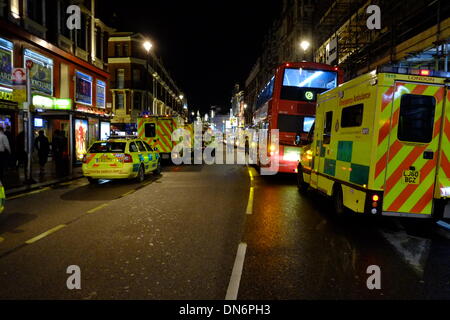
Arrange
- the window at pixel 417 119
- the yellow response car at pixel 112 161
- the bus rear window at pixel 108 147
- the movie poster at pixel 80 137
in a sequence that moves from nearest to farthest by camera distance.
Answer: the window at pixel 417 119
the yellow response car at pixel 112 161
the bus rear window at pixel 108 147
the movie poster at pixel 80 137

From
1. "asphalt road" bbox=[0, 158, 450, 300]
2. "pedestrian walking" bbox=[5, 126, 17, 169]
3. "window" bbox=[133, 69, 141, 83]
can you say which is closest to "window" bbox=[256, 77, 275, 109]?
"asphalt road" bbox=[0, 158, 450, 300]

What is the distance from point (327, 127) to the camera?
8945mm

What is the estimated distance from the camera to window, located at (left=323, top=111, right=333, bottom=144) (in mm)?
8711

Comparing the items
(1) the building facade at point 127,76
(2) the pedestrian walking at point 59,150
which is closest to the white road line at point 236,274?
(2) the pedestrian walking at point 59,150

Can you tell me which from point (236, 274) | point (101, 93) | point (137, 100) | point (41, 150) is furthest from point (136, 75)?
point (236, 274)

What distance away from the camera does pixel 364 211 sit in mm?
6539

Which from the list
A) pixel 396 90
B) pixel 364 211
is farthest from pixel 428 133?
pixel 364 211

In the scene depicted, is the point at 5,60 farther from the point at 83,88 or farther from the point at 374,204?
the point at 374,204

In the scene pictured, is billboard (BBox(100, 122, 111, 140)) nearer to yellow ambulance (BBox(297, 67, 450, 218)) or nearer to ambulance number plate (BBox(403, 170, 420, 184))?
yellow ambulance (BBox(297, 67, 450, 218))

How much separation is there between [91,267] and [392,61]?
15.0m

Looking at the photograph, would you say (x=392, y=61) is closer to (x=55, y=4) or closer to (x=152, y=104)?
(x=55, y=4)

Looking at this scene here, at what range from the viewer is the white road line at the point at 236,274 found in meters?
4.04

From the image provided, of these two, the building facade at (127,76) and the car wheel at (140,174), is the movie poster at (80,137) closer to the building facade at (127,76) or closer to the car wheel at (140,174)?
the car wheel at (140,174)

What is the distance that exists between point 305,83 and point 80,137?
14232 mm
